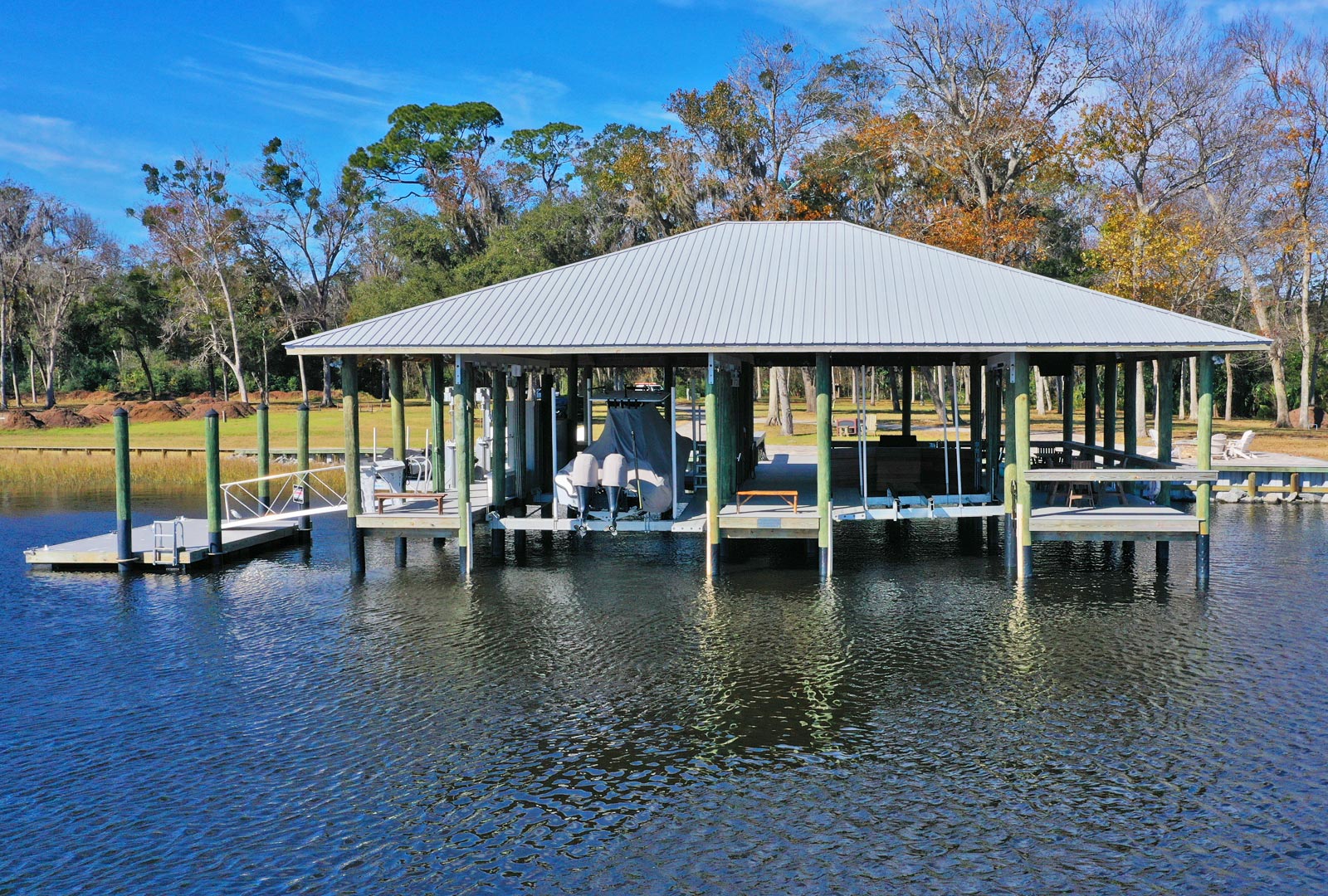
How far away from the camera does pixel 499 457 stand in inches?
807

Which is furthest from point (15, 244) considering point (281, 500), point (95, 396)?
point (281, 500)

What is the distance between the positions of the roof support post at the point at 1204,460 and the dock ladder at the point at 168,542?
55.4 ft

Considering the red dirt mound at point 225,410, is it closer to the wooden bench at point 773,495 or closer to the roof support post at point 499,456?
the roof support post at point 499,456

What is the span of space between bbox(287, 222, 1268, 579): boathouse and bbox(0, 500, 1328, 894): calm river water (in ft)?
4.06

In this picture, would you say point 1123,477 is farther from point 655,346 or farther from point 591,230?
point 591,230

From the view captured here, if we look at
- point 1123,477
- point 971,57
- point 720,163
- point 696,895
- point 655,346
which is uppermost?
point 971,57

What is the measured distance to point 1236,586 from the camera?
18062mm

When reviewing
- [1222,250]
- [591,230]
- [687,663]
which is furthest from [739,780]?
[591,230]

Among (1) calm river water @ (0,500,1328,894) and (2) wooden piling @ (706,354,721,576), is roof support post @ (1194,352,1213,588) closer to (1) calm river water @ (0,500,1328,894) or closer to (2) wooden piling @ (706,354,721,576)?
(1) calm river water @ (0,500,1328,894)

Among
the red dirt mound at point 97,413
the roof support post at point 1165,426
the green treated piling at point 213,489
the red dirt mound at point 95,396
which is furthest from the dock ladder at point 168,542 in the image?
the red dirt mound at point 95,396

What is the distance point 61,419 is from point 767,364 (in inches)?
1705

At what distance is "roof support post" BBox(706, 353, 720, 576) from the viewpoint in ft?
57.7

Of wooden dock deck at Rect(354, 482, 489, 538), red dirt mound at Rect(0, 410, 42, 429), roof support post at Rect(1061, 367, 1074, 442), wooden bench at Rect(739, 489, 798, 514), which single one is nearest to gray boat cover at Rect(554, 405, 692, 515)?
wooden bench at Rect(739, 489, 798, 514)

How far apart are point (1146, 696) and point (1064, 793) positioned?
10.2 feet
